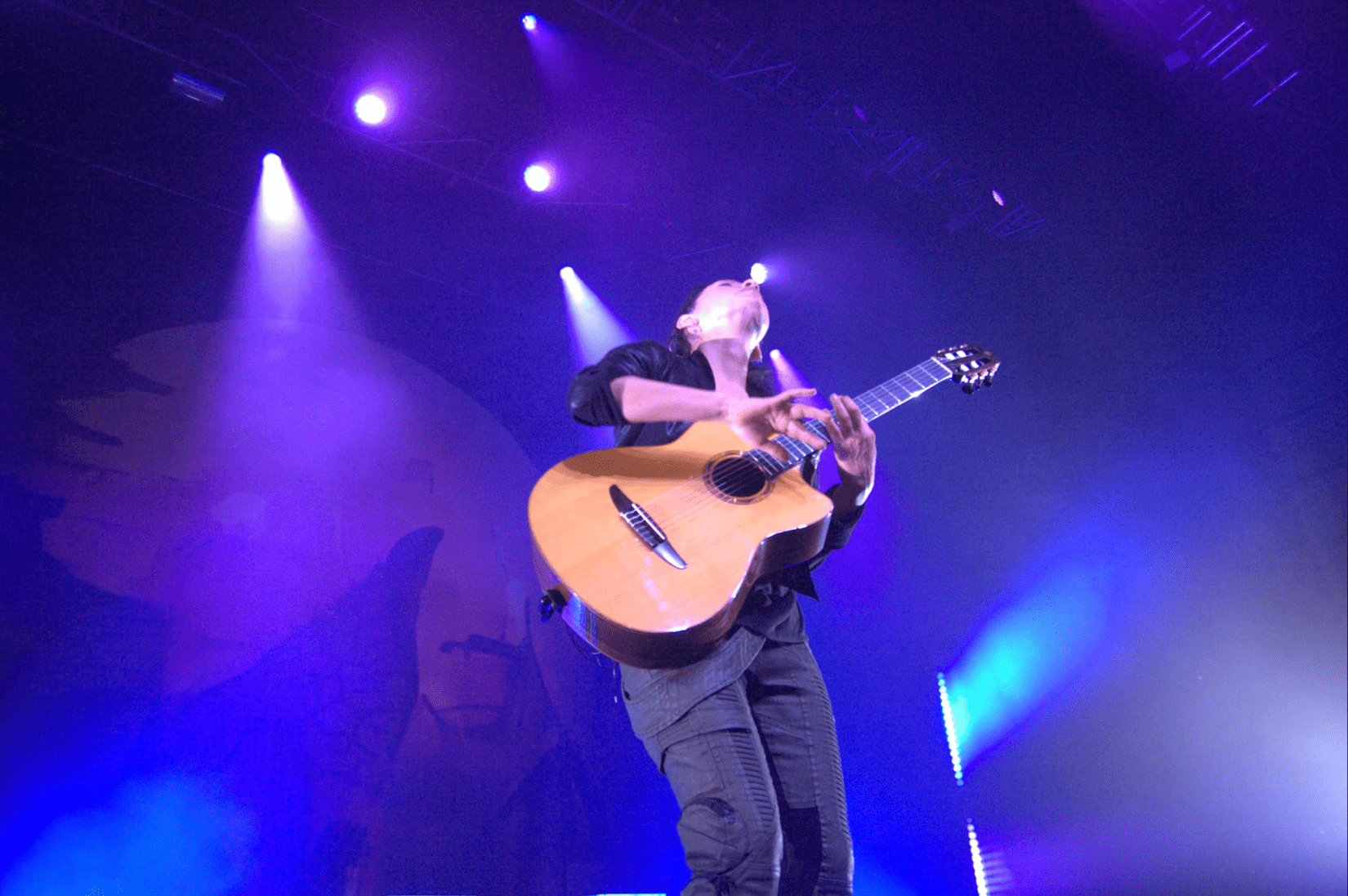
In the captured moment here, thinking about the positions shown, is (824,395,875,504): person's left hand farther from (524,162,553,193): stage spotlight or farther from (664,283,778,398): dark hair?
(524,162,553,193): stage spotlight

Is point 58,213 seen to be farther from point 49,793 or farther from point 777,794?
point 777,794

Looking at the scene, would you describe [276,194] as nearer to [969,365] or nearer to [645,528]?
[645,528]

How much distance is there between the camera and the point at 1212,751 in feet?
13.0

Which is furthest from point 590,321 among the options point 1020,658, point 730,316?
point 1020,658

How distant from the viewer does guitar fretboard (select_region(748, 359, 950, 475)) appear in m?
2.19

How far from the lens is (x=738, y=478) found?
7.07 feet

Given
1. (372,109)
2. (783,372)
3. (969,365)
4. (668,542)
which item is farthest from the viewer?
(783,372)

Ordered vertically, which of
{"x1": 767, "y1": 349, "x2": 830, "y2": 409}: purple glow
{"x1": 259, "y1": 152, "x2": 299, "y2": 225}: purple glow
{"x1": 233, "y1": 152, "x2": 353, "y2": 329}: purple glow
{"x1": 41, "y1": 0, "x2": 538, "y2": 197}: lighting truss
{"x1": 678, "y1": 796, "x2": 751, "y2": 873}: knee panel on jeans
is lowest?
{"x1": 678, "y1": 796, "x2": 751, "y2": 873}: knee panel on jeans

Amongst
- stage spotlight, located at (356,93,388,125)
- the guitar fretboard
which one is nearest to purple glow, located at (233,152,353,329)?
stage spotlight, located at (356,93,388,125)

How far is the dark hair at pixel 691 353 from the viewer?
9.37 ft

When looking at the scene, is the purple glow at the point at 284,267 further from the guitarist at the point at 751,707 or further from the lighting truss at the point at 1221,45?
the lighting truss at the point at 1221,45

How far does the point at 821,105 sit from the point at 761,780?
4828mm

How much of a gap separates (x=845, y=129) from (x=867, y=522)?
310cm

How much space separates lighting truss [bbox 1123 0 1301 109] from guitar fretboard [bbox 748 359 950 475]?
353cm
